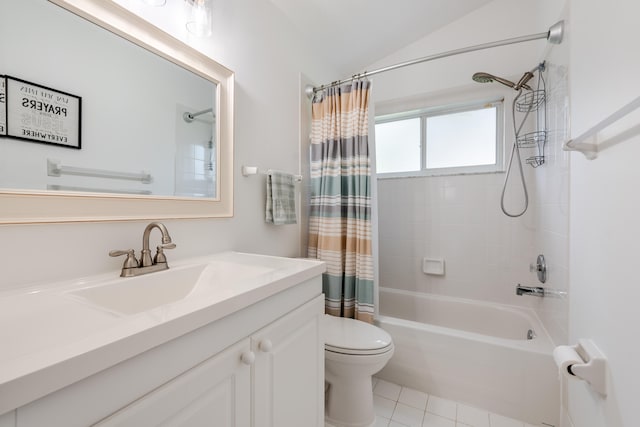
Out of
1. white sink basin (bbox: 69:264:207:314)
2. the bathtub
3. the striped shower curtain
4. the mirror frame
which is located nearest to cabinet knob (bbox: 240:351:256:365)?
white sink basin (bbox: 69:264:207:314)

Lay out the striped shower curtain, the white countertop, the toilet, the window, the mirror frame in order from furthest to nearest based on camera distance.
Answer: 1. the window
2. the striped shower curtain
3. the toilet
4. the mirror frame
5. the white countertop

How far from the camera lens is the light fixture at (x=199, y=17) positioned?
3.65ft

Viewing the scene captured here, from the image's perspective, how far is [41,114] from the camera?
2.51 feet

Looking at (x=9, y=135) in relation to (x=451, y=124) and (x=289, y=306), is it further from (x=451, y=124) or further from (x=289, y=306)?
(x=451, y=124)

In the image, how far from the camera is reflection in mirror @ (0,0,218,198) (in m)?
0.74

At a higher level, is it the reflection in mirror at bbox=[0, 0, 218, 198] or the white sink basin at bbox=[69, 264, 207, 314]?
the reflection in mirror at bbox=[0, 0, 218, 198]

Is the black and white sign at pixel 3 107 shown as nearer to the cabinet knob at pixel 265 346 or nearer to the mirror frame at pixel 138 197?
the mirror frame at pixel 138 197

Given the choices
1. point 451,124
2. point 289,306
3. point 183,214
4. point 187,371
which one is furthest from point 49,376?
point 451,124

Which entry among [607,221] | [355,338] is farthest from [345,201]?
[607,221]

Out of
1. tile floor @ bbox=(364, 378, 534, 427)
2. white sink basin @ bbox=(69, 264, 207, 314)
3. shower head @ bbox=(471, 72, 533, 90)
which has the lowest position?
tile floor @ bbox=(364, 378, 534, 427)

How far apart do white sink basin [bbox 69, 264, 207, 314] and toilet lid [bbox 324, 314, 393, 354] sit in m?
0.77

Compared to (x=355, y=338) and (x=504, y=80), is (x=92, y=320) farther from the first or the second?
(x=504, y=80)

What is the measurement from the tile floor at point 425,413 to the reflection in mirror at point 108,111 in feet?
4.90

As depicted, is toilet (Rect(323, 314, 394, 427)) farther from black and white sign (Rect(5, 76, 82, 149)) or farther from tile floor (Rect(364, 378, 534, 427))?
black and white sign (Rect(5, 76, 82, 149))
